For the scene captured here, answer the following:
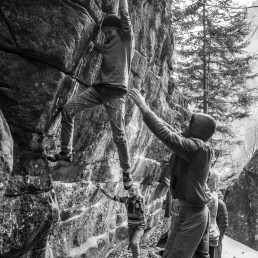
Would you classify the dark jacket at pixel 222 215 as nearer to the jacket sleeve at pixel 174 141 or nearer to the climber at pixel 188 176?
the climber at pixel 188 176

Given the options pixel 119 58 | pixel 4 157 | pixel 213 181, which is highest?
pixel 119 58

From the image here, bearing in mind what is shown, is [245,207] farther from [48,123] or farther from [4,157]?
[4,157]

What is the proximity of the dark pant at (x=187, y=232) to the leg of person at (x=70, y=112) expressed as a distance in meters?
1.93

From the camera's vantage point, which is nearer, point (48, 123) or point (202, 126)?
point (202, 126)

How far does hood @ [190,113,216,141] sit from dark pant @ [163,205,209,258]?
0.93m

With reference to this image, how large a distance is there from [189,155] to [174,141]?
10.7 inches

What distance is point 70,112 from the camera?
4.52m

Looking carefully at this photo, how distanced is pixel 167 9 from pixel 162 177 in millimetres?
6717

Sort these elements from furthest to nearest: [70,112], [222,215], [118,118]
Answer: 1. [222,215]
2. [118,118]
3. [70,112]

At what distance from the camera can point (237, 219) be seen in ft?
43.1

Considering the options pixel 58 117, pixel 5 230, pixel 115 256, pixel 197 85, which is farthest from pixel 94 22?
pixel 197 85

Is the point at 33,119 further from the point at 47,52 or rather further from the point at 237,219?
the point at 237,219

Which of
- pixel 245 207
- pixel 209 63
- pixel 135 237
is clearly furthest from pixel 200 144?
pixel 209 63

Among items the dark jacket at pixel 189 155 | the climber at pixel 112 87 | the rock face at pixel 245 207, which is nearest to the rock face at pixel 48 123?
the climber at pixel 112 87
